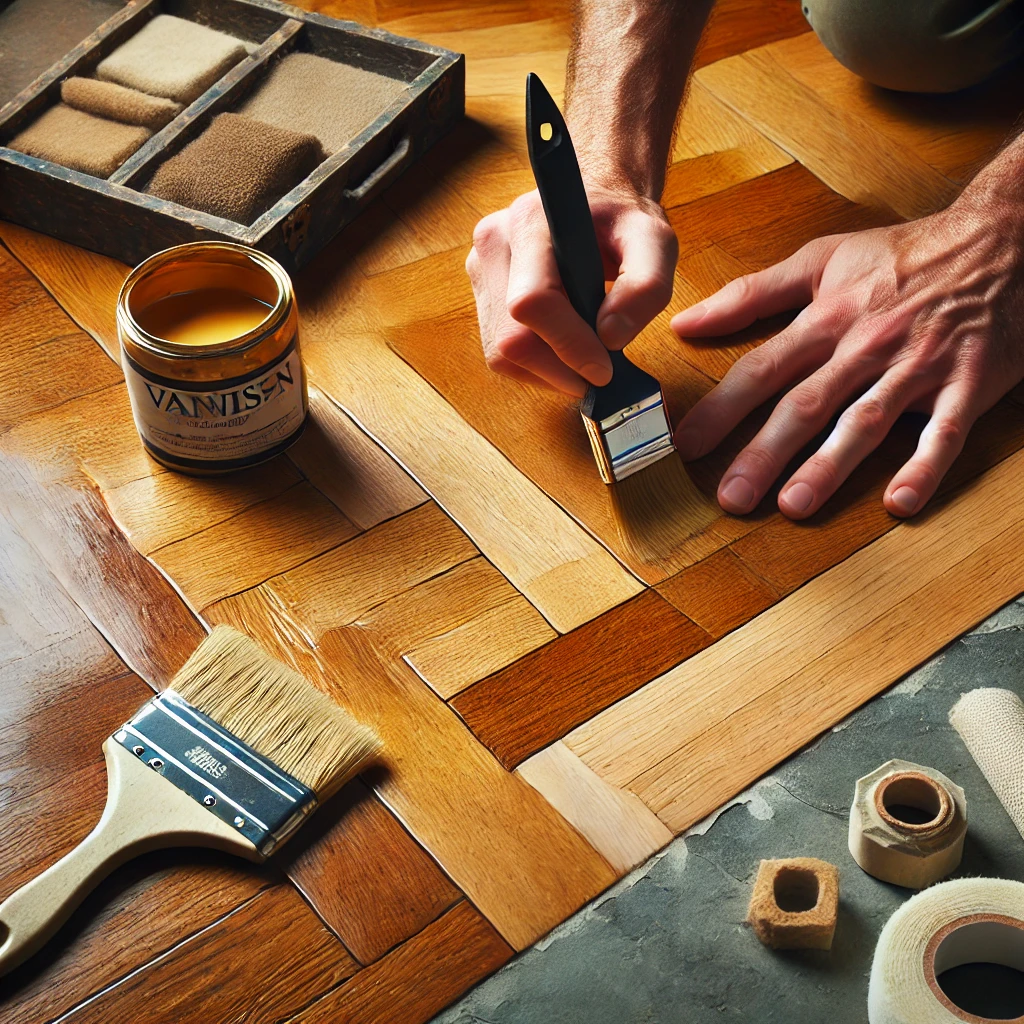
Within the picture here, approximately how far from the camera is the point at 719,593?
0.93 metres

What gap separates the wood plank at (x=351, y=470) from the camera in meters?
0.98

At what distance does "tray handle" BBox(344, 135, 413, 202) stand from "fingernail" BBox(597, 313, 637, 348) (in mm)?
432

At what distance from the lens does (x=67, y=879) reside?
71cm

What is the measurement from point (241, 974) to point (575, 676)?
32cm

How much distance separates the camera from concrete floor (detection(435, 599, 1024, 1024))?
713 millimetres

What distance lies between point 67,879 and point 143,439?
1.33 feet

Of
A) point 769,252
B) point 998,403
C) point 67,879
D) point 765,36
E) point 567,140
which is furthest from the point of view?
point 765,36

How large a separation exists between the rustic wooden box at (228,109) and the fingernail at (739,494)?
0.51m

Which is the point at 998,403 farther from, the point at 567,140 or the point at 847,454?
the point at 567,140

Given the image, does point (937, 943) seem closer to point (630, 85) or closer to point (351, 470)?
point (351, 470)

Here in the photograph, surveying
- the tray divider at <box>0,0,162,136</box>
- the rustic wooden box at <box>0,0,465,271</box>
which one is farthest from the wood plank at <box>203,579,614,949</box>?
the tray divider at <box>0,0,162,136</box>

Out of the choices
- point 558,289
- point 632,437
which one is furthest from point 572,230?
→ point 632,437

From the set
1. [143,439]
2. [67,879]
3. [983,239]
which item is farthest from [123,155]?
[983,239]

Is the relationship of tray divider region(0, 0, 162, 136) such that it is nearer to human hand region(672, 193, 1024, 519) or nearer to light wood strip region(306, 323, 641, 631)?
light wood strip region(306, 323, 641, 631)
